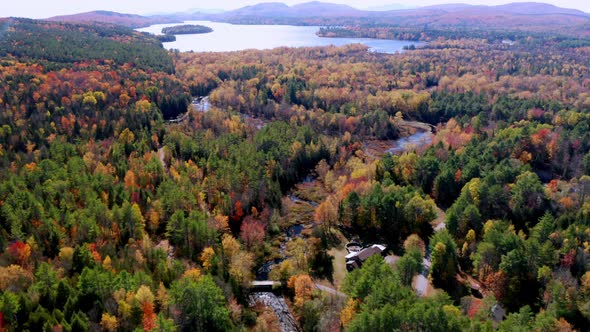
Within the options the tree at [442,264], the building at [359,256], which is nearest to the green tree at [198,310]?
the building at [359,256]

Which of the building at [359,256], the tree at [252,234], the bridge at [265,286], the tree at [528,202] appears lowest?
the bridge at [265,286]

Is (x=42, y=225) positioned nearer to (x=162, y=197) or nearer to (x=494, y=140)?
(x=162, y=197)

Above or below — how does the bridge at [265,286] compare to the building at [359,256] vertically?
below

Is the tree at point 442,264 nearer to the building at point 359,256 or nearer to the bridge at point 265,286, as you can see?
the building at point 359,256

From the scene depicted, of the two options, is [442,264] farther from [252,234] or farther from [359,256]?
[252,234]

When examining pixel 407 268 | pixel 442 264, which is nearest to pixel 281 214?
pixel 407 268
